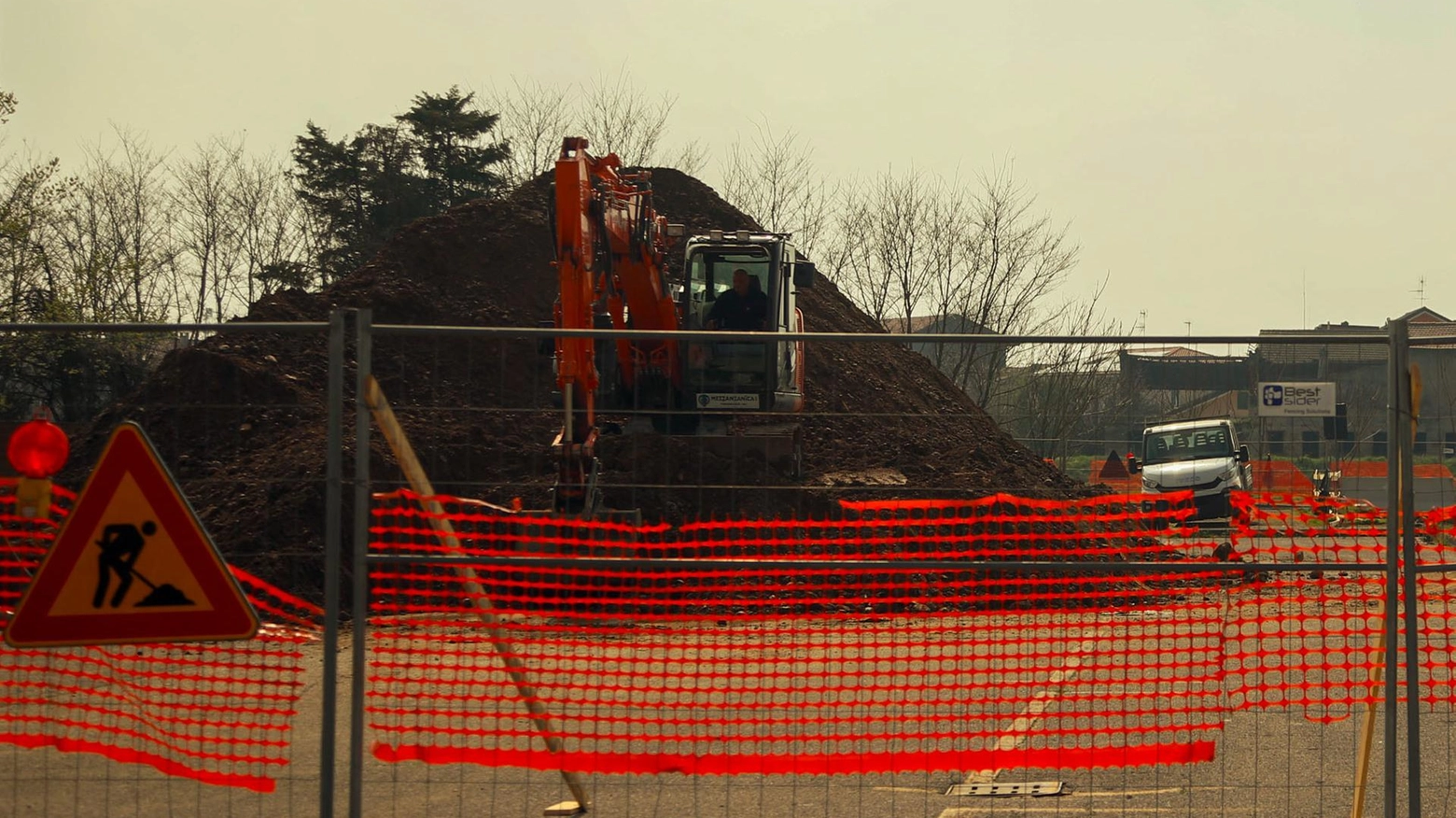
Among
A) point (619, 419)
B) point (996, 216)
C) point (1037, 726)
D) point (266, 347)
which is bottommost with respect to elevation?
point (1037, 726)

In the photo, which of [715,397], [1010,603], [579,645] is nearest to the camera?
[579,645]

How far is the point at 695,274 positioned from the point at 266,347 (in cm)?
872

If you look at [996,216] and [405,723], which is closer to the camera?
[405,723]

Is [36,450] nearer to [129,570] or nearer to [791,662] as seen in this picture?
[129,570]

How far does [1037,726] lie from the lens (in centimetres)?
796

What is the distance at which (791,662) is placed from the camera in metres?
6.92

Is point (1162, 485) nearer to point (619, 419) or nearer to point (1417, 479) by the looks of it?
point (1417, 479)

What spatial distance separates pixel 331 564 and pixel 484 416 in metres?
4.52

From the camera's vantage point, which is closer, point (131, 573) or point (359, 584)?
point (131, 573)

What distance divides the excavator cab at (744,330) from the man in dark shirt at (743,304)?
2.2 inches

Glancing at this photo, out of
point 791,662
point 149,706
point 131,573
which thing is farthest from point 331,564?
point 149,706

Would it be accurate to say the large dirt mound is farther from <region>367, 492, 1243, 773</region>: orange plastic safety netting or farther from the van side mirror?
the van side mirror

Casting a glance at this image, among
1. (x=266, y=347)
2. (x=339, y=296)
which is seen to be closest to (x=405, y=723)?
(x=266, y=347)

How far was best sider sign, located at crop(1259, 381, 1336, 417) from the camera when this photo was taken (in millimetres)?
5668
